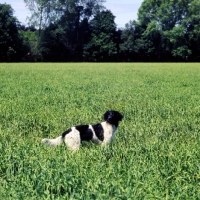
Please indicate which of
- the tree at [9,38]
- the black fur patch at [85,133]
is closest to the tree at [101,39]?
the tree at [9,38]

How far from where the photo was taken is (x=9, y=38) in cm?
6675

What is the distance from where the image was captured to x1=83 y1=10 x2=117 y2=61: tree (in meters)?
72.1

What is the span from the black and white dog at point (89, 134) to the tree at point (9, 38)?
2422 inches

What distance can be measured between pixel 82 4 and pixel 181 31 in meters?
22.0

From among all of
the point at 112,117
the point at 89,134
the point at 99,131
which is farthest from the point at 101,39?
the point at 89,134

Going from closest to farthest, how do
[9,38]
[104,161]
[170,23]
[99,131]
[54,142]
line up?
[104,161], [54,142], [99,131], [9,38], [170,23]

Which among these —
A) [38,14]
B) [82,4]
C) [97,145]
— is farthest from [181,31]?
[97,145]

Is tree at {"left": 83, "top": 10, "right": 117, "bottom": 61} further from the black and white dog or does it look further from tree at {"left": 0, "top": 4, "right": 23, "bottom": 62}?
the black and white dog

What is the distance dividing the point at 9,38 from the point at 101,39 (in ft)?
61.2

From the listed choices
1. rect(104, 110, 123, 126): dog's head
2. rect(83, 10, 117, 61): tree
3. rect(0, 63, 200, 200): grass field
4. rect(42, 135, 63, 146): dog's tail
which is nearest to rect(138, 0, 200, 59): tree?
rect(83, 10, 117, 61): tree

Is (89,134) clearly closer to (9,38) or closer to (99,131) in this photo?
(99,131)

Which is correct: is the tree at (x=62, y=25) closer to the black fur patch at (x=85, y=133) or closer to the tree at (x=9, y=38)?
the tree at (x=9, y=38)

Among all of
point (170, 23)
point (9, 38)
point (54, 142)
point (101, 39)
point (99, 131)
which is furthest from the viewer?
point (170, 23)

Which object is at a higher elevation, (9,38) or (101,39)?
(101,39)
